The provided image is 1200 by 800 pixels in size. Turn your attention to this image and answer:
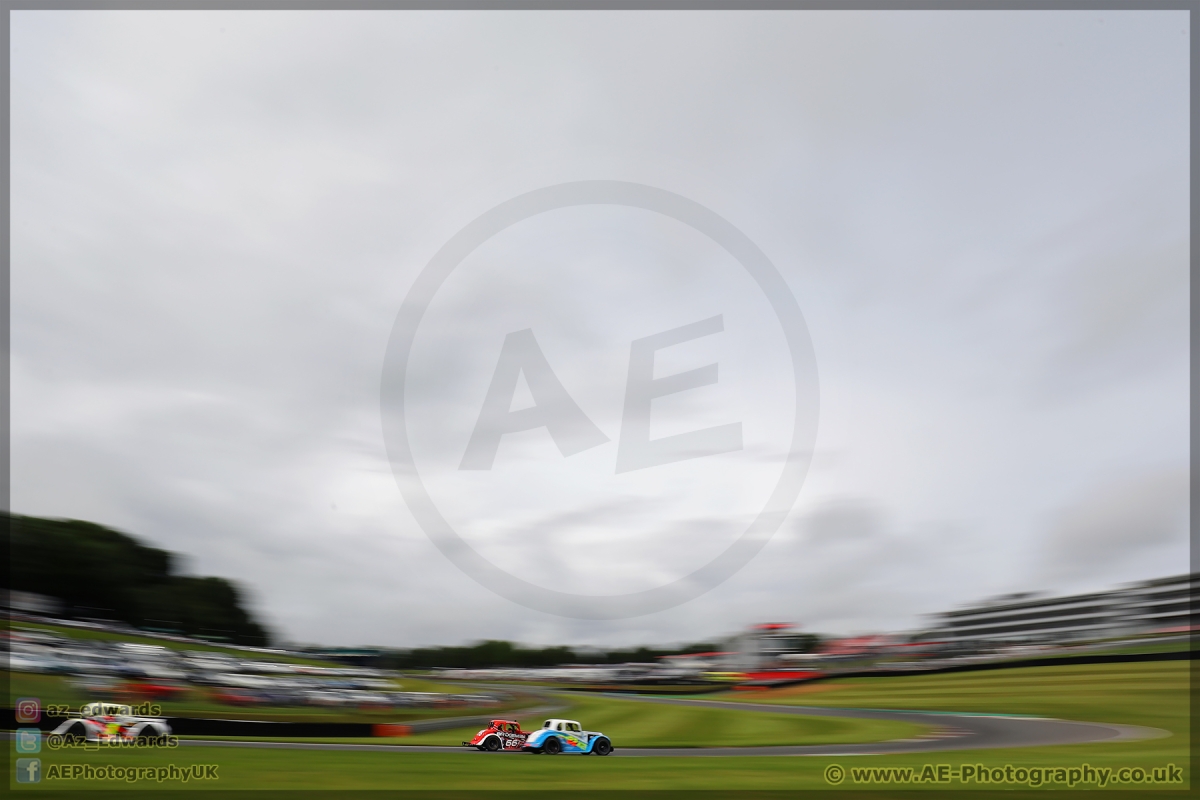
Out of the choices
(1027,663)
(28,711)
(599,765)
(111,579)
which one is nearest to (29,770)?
(28,711)

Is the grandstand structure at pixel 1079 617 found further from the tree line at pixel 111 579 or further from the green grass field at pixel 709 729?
the tree line at pixel 111 579

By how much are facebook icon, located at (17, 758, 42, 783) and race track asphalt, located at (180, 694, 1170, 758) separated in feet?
22.7

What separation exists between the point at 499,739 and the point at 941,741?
18319mm

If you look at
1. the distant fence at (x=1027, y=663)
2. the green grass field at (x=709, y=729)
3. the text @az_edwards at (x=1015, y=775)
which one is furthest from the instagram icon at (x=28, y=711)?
the distant fence at (x=1027, y=663)

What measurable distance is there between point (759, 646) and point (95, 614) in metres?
68.3

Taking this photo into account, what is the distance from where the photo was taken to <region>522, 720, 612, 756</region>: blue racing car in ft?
68.9

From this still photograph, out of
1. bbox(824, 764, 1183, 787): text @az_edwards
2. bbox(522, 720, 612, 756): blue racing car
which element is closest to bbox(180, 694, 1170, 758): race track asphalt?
bbox(522, 720, 612, 756): blue racing car

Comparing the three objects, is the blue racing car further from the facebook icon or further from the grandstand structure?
the grandstand structure

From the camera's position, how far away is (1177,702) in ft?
122

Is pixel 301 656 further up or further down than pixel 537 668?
further up

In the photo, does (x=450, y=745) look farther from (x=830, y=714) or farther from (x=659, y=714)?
(x=830, y=714)

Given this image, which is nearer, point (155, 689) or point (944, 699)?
point (155, 689)

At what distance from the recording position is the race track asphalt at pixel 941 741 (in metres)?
21.3
